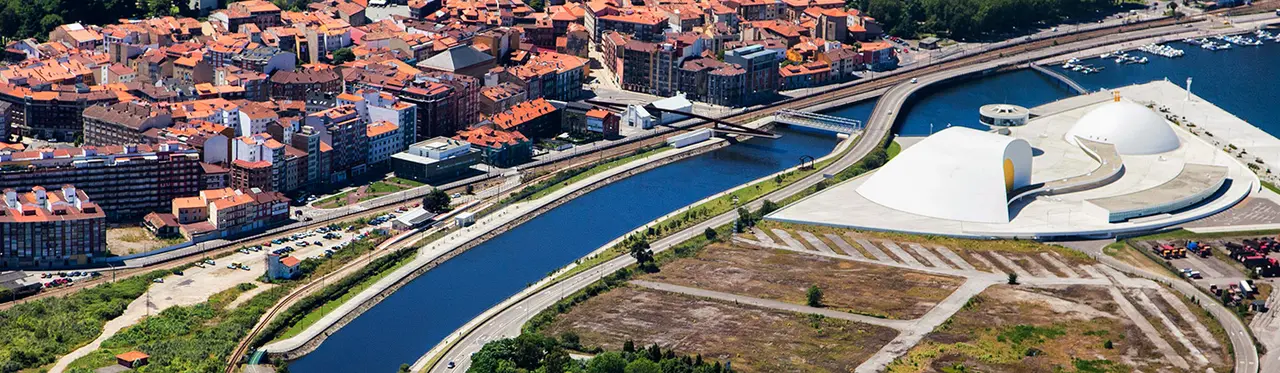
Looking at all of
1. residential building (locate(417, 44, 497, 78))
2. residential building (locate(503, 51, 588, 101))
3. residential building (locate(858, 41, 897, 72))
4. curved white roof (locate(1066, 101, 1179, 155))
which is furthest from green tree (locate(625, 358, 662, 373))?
residential building (locate(858, 41, 897, 72))

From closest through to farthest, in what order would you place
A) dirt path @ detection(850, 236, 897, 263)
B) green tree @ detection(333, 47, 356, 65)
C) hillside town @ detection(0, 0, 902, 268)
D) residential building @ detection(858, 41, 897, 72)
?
dirt path @ detection(850, 236, 897, 263), hillside town @ detection(0, 0, 902, 268), green tree @ detection(333, 47, 356, 65), residential building @ detection(858, 41, 897, 72)

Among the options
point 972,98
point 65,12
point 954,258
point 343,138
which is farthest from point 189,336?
point 972,98

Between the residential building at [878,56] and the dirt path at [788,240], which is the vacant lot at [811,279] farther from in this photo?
the residential building at [878,56]

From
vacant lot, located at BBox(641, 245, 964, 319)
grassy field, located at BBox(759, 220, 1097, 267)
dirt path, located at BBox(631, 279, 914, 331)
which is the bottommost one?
dirt path, located at BBox(631, 279, 914, 331)

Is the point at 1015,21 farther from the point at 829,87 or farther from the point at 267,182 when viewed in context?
the point at 267,182

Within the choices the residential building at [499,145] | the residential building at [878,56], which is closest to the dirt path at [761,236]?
the residential building at [499,145]

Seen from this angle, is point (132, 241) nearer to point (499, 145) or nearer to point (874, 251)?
point (499, 145)

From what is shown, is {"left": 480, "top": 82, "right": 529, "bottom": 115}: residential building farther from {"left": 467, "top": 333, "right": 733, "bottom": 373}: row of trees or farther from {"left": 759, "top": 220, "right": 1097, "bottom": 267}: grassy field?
{"left": 467, "top": 333, "right": 733, "bottom": 373}: row of trees
